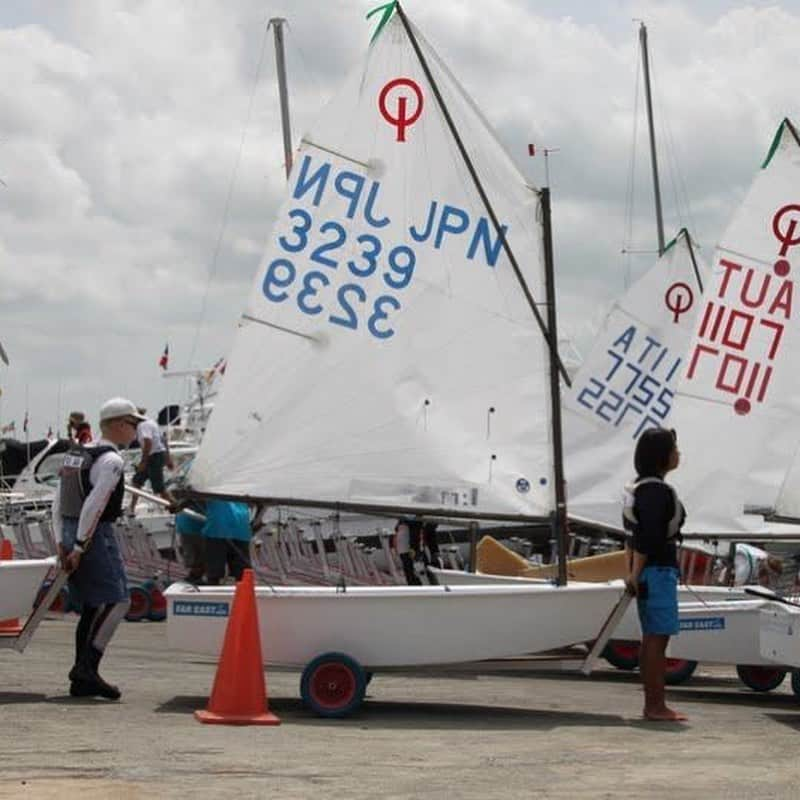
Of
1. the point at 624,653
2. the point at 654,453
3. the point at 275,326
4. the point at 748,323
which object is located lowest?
the point at 624,653

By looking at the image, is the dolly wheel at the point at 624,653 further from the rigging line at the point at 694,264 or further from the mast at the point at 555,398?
the rigging line at the point at 694,264

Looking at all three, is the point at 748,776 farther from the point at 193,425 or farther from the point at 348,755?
the point at 193,425

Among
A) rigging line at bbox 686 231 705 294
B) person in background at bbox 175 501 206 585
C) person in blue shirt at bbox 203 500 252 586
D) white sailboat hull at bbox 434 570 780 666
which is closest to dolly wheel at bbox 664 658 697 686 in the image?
white sailboat hull at bbox 434 570 780 666

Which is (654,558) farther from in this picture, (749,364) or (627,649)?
(749,364)

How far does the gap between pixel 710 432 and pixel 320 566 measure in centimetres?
Result: 632

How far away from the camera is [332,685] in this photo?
34.7ft

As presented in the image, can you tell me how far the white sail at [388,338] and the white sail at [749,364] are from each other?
4561mm

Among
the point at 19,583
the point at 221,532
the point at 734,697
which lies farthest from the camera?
the point at 221,532

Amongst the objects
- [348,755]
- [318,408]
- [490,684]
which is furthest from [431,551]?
[348,755]

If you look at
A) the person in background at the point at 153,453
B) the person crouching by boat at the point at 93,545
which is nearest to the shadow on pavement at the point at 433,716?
the person crouching by boat at the point at 93,545

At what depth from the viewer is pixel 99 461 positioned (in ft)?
36.7

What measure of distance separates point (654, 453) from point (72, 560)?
10.9 ft

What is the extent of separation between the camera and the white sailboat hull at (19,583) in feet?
35.9

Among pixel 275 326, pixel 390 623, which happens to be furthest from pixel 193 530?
pixel 390 623
